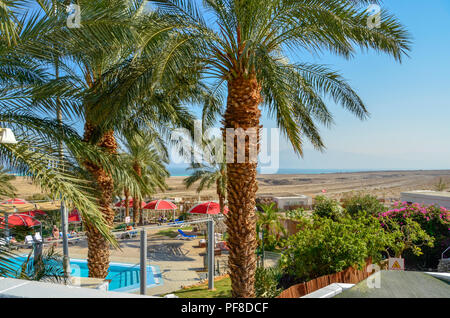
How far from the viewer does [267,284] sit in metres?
7.07

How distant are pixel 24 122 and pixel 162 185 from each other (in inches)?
882

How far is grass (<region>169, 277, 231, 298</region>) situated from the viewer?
26.6 feet

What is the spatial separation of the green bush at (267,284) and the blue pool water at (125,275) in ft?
17.0

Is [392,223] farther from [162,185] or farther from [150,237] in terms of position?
[162,185]

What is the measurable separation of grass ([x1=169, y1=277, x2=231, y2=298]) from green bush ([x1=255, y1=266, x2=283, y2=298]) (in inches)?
44.9

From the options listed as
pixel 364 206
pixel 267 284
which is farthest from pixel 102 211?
pixel 364 206

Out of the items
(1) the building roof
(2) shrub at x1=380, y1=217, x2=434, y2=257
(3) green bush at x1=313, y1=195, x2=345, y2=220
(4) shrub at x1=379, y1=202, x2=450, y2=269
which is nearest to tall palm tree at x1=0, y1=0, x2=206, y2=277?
(1) the building roof

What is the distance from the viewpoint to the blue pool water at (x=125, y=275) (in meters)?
11.6

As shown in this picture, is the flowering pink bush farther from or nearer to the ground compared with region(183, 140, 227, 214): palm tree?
nearer to the ground

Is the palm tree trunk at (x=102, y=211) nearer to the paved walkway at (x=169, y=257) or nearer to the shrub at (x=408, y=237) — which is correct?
the paved walkway at (x=169, y=257)

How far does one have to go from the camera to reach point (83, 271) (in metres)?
14.2

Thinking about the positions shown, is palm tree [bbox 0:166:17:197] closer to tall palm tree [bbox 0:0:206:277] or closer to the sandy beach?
tall palm tree [bbox 0:0:206:277]

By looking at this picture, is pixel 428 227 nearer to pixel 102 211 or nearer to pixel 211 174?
pixel 102 211
